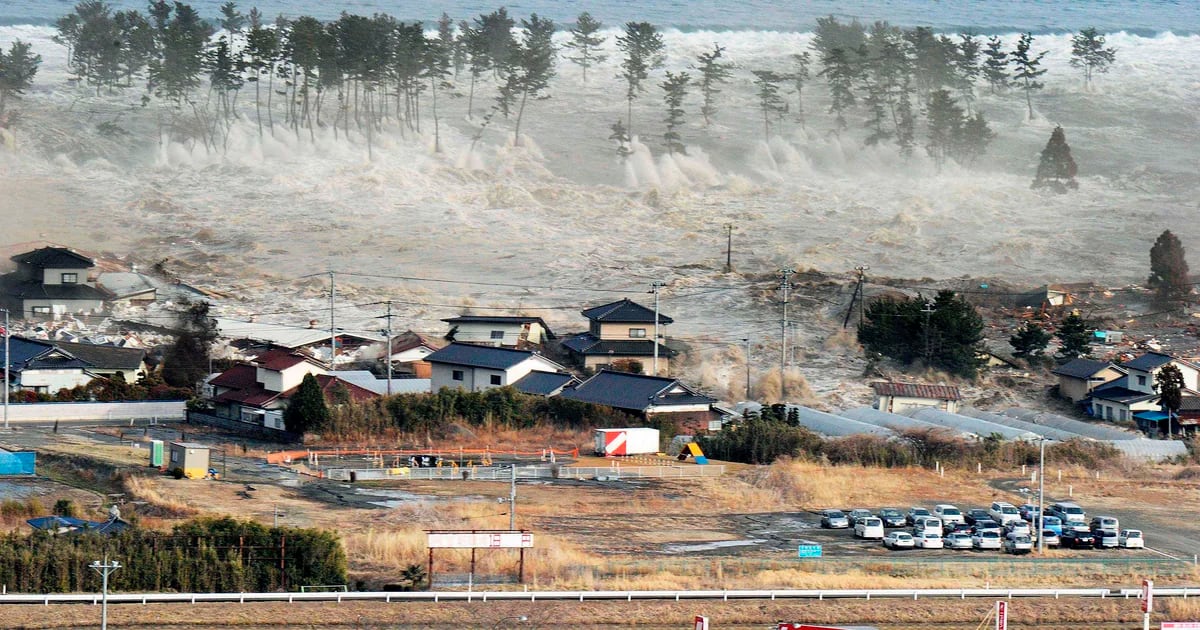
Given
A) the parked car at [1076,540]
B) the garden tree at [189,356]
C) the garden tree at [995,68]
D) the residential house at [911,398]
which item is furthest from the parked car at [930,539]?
the garden tree at [995,68]

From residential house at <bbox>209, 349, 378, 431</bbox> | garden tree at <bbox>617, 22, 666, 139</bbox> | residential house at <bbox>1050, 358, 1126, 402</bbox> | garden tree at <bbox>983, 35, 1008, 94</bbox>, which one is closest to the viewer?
residential house at <bbox>209, 349, 378, 431</bbox>

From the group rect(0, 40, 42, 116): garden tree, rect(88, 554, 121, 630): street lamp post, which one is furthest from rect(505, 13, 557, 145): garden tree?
rect(88, 554, 121, 630): street lamp post

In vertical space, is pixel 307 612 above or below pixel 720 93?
below

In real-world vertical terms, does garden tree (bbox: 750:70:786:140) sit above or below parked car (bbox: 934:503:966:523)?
above

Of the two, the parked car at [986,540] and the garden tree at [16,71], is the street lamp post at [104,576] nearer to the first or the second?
the parked car at [986,540]

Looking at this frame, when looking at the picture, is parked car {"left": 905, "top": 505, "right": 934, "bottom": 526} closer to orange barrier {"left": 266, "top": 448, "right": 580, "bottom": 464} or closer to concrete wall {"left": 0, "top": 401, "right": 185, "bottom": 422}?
orange barrier {"left": 266, "top": 448, "right": 580, "bottom": 464}

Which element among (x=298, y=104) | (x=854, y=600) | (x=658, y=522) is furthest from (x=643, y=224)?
(x=854, y=600)

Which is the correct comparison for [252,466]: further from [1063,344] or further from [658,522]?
[1063,344]
